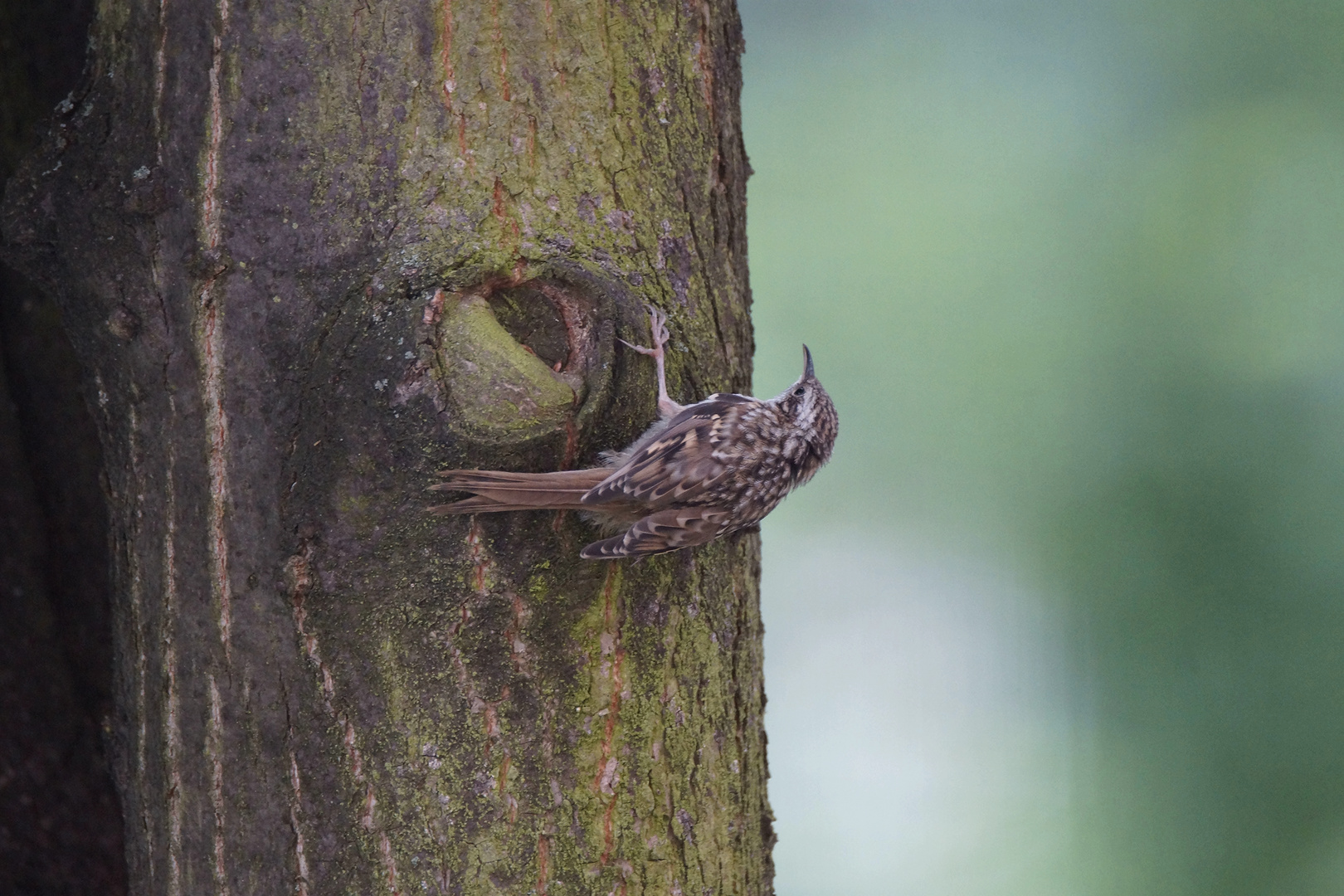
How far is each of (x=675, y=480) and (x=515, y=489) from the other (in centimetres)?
36

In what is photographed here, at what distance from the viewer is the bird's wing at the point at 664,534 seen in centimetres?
122

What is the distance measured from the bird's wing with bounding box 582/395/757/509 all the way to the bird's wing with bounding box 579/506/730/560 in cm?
4

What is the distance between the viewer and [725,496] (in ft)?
4.91

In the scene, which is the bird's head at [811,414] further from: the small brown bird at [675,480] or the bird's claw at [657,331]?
the bird's claw at [657,331]

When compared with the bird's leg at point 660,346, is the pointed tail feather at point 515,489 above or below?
below

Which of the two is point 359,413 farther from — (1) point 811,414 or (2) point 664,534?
(1) point 811,414

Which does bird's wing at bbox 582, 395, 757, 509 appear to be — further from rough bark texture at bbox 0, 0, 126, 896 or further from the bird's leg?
rough bark texture at bbox 0, 0, 126, 896

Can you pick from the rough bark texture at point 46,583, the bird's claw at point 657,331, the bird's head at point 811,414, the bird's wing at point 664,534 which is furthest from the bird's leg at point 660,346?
the rough bark texture at point 46,583

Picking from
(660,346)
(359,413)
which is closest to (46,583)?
(359,413)

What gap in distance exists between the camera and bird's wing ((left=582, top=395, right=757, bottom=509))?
133 cm

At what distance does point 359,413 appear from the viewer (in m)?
1.14

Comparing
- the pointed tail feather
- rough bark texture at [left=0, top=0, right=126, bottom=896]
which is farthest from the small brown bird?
rough bark texture at [left=0, top=0, right=126, bottom=896]

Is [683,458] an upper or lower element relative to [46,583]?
upper

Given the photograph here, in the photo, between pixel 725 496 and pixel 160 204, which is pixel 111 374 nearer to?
pixel 160 204
